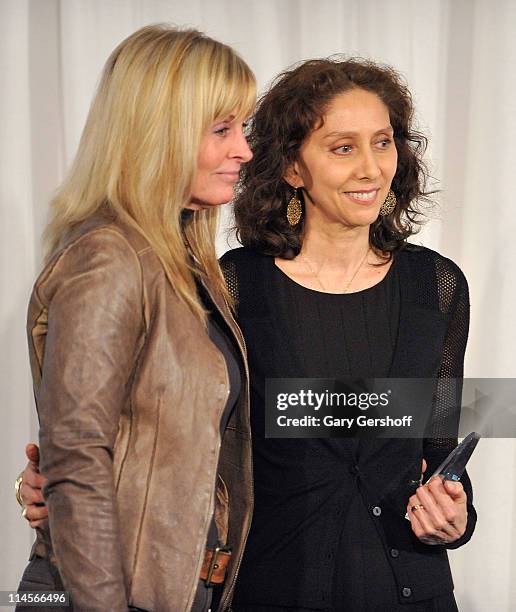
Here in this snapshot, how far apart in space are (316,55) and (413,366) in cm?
89

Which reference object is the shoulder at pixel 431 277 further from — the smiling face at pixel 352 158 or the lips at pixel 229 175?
the lips at pixel 229 175

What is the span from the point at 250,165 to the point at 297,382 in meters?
0.43

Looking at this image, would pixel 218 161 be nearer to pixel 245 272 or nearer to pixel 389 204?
pixel 245 272

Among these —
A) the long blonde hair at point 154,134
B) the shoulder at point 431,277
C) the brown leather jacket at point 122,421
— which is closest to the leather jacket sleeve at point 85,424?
the brown leather jacket at point 122,421

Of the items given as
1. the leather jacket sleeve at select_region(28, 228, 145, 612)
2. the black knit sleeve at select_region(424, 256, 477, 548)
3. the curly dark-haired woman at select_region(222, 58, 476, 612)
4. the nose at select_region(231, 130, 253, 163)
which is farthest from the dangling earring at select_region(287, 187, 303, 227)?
the leather jacket sleeve at select_region(28, 228, 145, 612)

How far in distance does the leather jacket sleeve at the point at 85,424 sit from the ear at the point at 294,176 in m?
0.62

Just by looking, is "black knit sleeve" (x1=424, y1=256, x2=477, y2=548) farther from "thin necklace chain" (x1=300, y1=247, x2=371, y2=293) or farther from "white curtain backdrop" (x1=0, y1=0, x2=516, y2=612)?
"white curtain backdrop" (x1=0, y1=0, x2=516, y2=612)

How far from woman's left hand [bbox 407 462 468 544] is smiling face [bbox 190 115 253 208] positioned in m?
0.57

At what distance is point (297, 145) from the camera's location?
5.72ft

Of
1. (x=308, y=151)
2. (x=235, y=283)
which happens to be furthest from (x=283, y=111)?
(x=235, y=283)

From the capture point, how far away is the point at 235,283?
1.73 meters

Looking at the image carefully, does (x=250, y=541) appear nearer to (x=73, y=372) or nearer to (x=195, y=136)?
(x=73, y=372)

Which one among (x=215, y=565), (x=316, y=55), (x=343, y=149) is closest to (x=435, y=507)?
(x=215, y=565)

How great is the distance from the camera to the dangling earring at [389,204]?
1815 millimetres
